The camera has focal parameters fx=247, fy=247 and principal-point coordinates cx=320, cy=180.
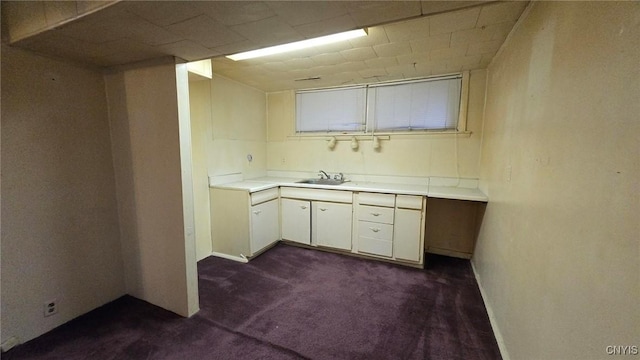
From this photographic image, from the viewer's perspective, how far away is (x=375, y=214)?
2.92 meters

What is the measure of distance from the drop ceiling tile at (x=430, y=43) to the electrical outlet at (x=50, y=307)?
3.37 m

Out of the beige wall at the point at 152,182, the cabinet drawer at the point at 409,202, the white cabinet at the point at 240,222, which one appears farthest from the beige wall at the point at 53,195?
the cabinet drawer at the point at 409,202

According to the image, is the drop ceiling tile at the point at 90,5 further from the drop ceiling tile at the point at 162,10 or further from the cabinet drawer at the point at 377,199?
the cabinet drawer at the point at 377,199

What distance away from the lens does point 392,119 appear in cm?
327

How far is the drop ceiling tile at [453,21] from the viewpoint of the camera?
1.58 m

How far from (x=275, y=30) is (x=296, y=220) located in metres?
2.41

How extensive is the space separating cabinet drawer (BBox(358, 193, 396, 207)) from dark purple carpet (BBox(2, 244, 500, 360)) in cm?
76

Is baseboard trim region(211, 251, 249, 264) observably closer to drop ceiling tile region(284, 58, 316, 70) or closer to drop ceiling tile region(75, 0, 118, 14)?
drop ceiling tile region(284, 58, 316, 70)

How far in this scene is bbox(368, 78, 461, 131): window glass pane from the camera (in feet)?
9.73

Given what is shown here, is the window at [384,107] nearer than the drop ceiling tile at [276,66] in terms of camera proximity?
No

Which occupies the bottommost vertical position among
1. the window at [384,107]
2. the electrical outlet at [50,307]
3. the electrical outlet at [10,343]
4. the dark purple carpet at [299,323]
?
the dark purple carpet at [299,323]

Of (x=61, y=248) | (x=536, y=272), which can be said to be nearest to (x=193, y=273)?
(x=61, y=248)

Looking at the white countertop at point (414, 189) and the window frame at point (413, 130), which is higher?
the window frame at point (413, 130)

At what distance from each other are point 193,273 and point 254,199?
3.65 ft
